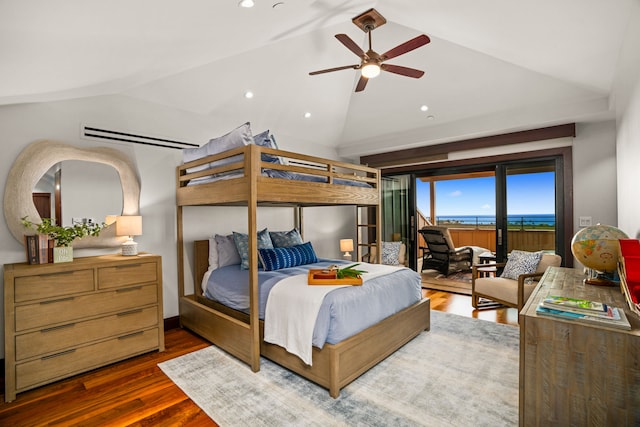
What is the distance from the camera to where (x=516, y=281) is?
3.90m

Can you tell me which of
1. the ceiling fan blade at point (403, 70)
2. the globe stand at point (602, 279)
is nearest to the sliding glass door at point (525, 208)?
the ceiling fan blade at point (403, 70)

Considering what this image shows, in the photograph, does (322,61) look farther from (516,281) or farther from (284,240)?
(516,281)

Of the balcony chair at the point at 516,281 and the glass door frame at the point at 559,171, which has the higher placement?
the glass door frame at the point at 559,171

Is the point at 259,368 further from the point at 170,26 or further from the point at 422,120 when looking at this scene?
the point at 422,120

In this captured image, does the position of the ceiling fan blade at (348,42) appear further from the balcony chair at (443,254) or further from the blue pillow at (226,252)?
the balcony chair at (443,254)

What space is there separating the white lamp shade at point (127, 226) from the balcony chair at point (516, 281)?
4.04 meters

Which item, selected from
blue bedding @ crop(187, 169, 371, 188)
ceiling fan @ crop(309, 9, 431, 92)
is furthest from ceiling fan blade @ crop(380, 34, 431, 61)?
blue bedding @ crop(187, 169, 371, 188)

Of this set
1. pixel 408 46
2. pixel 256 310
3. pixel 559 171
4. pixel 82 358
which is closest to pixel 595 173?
pixel 559 171

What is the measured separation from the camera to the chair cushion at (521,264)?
3.90 metres

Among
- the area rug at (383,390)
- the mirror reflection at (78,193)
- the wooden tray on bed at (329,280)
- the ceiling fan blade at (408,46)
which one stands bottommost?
the area rug at (383,390)

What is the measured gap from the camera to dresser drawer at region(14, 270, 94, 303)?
2343 millimetres

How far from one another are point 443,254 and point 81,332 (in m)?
5.46

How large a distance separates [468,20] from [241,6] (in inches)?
77.1

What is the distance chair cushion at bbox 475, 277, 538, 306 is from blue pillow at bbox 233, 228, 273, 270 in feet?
9.08
